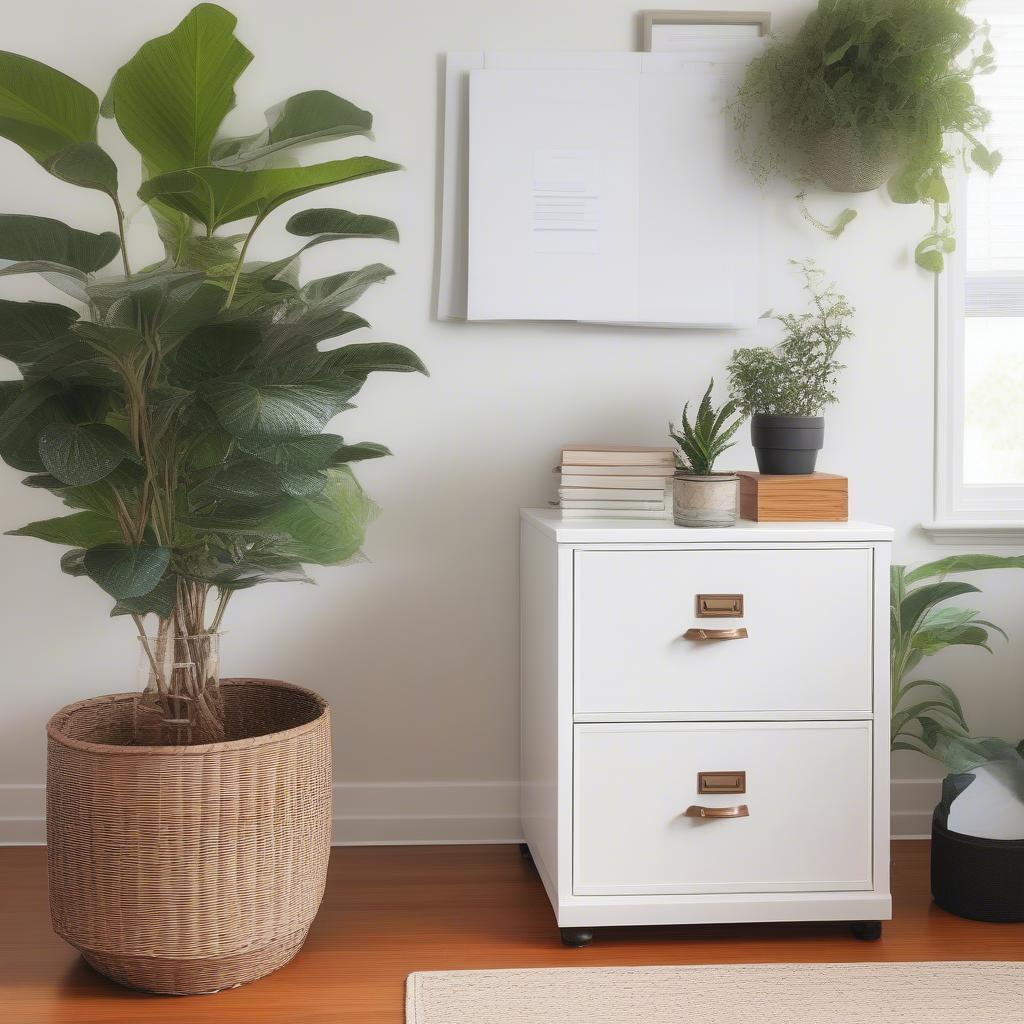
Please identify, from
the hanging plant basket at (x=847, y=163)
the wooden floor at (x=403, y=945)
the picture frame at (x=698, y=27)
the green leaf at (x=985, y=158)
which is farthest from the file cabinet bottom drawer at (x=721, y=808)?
the picture frame at (x=698, y=27)

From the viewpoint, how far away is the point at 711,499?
75.3 inches

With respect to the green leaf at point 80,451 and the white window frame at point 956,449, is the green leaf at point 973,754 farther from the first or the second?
the green leaf at point 80,451

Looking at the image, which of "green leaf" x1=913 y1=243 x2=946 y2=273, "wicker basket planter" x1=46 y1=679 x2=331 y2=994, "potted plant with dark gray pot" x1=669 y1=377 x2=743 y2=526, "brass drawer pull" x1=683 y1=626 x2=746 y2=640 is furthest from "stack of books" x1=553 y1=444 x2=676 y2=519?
"green leaf" x1=913 y1=243 x2=946 y2=273

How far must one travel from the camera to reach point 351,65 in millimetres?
2285

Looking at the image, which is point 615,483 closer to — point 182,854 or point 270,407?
point 270,407

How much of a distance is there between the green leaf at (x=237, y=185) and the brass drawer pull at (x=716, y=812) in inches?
45.0

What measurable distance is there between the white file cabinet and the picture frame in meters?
1.07

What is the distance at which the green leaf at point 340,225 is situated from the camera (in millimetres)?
1682

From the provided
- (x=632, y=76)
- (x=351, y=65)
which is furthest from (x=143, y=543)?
(x=632, y=76)

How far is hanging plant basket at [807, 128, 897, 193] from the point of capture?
2.22m

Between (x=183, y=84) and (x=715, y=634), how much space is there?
1181 mm

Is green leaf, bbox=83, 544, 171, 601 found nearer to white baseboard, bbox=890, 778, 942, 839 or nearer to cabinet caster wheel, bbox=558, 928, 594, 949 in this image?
cabinet caster wheel, bbox=558, 928, 594, 949

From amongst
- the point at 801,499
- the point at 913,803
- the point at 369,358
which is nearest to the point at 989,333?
the point at 801,499

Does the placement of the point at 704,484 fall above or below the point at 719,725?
above
